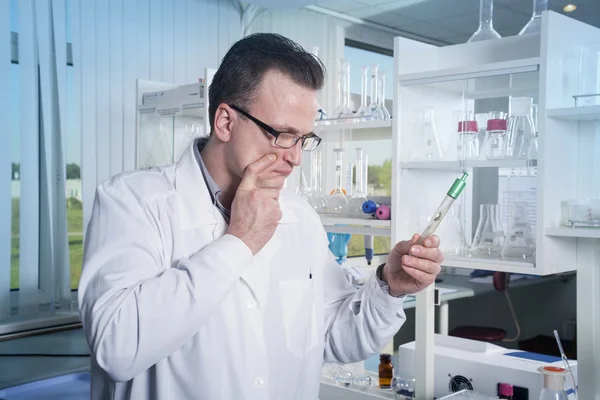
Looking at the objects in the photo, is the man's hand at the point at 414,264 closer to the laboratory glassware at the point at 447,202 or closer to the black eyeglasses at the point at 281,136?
the laboratory glassware at the point at 447,202

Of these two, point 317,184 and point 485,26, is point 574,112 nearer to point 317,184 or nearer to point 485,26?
point 485,26

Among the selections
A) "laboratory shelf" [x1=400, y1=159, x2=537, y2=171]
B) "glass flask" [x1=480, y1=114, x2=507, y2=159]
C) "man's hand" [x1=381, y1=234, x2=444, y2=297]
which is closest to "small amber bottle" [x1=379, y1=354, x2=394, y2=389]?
"laboratory shelf" [x1=400, y1=159, x2=537, y2=171]

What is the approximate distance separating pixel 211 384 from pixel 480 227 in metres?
1.09

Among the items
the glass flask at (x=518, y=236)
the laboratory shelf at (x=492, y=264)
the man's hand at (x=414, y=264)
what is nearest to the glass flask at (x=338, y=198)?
the laboratory shelf at (x=492, y=264)

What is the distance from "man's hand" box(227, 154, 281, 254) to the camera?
1203 mm

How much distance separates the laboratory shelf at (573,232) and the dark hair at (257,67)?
81 centimetres

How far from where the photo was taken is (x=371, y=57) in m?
5.18

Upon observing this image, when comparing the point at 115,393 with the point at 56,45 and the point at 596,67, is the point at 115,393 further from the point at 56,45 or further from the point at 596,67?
the point at 56,45

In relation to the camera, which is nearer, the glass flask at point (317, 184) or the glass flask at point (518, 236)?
the glass flask at point (518, 236)

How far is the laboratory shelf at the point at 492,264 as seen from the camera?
1.78 metres

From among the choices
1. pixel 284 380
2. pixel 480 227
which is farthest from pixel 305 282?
pixel 480 227

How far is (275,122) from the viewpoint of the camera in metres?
1.29

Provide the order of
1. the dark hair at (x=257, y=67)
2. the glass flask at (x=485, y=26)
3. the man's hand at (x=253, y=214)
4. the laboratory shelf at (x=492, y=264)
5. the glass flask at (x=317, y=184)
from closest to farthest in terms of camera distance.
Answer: the man's hand at (x=253, y=214)
the dark hair at (x=257, y=67)
the laboratory shelf at (x=492, y=264)
the glass flask at (x=485, y=26)
the glass flask at (x=317, y=184)

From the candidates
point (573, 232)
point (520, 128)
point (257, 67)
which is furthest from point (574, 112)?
point (257, 67)
